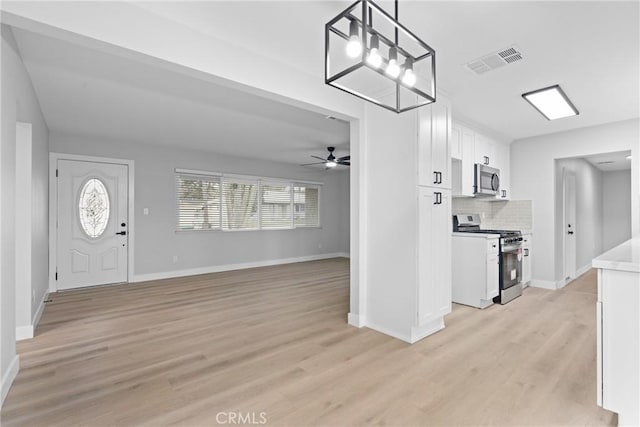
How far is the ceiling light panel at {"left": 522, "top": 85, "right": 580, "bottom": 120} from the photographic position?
3375mm

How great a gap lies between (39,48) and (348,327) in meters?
3.67

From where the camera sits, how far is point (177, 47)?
6.91 ft

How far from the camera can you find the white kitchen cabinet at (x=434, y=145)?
2.93 meters

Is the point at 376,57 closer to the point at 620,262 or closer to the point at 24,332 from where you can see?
the point at 620,262

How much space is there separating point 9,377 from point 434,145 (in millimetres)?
3900

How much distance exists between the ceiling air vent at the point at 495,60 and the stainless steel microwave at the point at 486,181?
195cm

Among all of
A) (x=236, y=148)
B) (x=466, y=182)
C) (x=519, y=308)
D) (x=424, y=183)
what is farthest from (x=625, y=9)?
(x=236, y=148)

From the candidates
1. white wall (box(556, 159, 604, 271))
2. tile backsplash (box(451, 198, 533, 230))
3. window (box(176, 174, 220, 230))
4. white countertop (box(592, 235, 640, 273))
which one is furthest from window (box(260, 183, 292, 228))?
white countertop (box(592, 235, 640, 273))

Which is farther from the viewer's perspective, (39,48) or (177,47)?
(39,48)

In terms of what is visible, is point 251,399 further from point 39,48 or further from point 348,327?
point 39,48

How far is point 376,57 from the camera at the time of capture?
1.47 meters

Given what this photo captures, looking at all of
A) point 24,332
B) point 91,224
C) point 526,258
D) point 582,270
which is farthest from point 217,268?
point 582,270

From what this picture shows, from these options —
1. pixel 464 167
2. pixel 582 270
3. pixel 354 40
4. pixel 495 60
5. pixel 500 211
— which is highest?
pixel 495 60

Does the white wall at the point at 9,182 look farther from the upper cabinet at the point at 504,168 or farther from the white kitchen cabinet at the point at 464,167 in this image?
the upper cabinet at the point at 504,168
